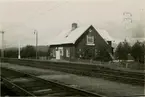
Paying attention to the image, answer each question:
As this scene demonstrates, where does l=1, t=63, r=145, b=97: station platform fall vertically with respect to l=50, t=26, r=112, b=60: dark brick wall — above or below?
below

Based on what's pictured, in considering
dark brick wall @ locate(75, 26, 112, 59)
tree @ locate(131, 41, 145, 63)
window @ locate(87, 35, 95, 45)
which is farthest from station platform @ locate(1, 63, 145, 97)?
window @ locate(87, 35, 95, 45)

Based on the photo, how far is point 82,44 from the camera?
41.9 metres

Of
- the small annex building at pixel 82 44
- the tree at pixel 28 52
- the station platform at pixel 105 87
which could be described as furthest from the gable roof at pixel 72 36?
the station platform at pixel 105 87

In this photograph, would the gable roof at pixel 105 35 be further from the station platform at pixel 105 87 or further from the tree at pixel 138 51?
the station platform at pixel 105 87

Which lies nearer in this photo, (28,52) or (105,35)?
(105,35)

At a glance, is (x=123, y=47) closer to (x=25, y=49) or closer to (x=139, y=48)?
(x=139, y=48)

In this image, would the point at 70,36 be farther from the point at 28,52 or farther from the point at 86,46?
the point at 28,52

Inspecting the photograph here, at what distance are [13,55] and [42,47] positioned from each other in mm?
14074

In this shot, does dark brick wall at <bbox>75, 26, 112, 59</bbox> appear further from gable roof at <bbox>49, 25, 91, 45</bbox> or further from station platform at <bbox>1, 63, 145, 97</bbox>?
station platform at <bbox>1, 63, 145, 97</bbox>

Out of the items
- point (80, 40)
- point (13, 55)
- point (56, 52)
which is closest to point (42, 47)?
point (13, 55)

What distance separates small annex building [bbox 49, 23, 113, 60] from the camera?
40.8 m

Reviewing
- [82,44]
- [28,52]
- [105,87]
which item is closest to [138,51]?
[105,87]

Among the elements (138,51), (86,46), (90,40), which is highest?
(90,40)

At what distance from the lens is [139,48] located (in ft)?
82.5
